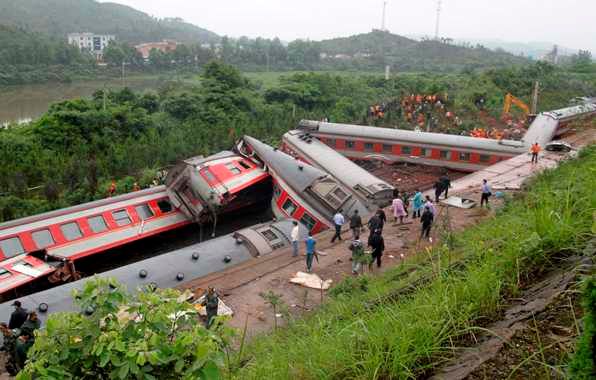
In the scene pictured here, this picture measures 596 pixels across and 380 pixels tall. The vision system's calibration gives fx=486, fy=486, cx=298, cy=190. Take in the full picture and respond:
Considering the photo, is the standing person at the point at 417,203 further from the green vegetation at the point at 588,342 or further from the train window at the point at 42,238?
the green vegetation at the point at 588,342

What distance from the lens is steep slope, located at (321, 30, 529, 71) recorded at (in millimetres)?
82750

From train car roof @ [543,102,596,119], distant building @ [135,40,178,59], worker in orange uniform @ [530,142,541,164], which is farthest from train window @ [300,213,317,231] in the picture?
distant building @ [135,40,178,59]

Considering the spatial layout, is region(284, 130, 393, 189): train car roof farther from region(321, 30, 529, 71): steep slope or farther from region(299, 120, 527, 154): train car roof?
region(321, 30, 529, 71): steep slope

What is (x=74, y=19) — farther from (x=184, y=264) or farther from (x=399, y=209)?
(x=399, y=209)

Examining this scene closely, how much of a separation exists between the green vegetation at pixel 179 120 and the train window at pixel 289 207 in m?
7.36

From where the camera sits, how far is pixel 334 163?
19.8 m

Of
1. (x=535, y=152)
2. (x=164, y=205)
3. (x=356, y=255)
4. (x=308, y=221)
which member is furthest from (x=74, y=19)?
(x=356, y=255)

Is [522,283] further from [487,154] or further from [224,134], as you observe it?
[224,134]

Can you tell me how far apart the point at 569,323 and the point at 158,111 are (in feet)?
102

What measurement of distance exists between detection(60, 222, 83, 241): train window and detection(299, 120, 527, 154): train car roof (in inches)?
534

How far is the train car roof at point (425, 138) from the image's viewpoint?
22.2 m

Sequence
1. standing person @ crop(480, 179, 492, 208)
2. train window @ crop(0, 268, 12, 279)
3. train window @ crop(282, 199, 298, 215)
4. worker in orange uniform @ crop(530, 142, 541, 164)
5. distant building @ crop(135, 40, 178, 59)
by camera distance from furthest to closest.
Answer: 1. distant building @ crop(135, 40, 178, 59)
2. worker in orange uniform @ crop(530, 142, 541, 164)
3. train window @ crop(282, 199, 298, 215)
4. standing person @ crop(480, 179, 492, 208)
5. train window @ crop(0, 268, 12, 279)

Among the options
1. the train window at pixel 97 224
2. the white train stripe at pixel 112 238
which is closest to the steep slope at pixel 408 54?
the white train stripe at pixel 112 238

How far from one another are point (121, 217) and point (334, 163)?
855 cm
